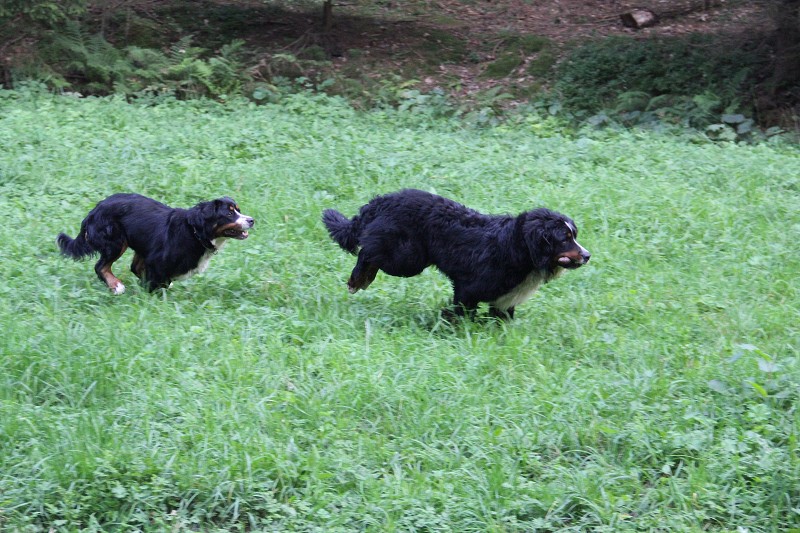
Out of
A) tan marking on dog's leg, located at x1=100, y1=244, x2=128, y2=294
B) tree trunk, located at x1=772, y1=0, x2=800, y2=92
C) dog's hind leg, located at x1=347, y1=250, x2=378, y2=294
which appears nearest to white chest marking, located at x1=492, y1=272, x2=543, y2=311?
dog's hind leg, located at x1=347, y1=250, x2=378, y2=294

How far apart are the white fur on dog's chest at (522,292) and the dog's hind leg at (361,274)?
124 centimetres

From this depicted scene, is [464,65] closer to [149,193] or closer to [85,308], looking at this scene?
[149,193]

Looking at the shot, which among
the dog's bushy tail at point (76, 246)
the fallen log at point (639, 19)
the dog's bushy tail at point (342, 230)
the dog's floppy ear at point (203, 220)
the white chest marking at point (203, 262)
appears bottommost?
the dog's bushy tail at point (76, 246)

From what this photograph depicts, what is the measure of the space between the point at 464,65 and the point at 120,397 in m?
14.3

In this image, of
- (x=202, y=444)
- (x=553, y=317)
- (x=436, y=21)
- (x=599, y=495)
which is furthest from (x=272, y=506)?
(x=436, y=21)

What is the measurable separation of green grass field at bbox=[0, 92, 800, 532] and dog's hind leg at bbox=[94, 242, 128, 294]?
→ 119 millimetres

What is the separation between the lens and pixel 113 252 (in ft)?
24.9

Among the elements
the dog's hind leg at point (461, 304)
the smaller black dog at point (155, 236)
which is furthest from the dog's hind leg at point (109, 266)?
the dog's hind leg at point (461, 304)

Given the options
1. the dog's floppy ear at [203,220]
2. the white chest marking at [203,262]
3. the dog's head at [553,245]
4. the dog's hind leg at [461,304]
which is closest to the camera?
the dog's head at [553,245]

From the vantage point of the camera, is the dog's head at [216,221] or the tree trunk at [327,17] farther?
the tree trunk at [327,17]

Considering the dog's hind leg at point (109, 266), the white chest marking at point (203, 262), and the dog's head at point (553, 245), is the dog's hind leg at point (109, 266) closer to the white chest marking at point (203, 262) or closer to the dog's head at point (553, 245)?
the white chest marking at point (203, 262)

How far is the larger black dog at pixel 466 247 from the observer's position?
6738mm

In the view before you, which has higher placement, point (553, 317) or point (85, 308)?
point (553, 317)

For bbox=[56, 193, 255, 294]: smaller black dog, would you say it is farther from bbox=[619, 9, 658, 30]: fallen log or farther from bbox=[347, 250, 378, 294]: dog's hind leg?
bbox=[619, 9, 658, 30]: fallen log
